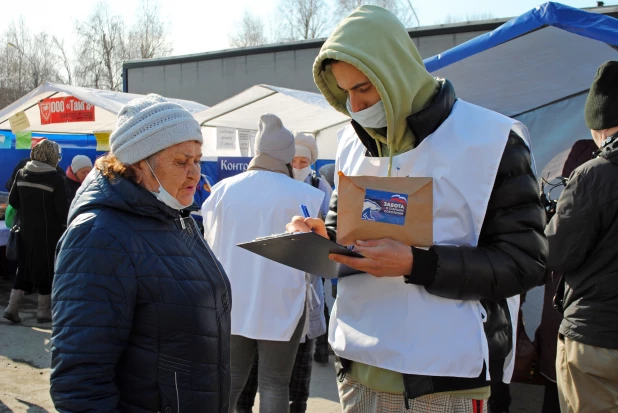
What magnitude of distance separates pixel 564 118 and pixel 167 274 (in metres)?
3.88

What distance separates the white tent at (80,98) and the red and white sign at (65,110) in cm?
14

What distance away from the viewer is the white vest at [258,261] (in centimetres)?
331

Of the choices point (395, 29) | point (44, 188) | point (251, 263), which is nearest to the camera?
point (395, 29)

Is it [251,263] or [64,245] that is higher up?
[64,245]

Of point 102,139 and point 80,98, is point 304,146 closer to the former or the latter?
point 102,139

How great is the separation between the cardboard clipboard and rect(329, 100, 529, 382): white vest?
0.58ft

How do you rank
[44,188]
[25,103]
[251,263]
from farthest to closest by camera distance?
[25,103], [44,188], [251,263]

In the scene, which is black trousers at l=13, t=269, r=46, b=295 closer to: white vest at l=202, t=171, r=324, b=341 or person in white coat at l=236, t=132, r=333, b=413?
person in white coat at l=236, t=132, r=333, b=413

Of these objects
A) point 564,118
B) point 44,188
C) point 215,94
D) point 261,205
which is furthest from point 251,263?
point 215,94

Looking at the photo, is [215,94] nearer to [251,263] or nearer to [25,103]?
[25,103]

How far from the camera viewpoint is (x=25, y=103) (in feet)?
39.4

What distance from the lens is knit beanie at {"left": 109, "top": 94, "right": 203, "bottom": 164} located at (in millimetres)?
1910

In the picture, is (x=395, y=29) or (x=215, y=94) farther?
(x=215, y=94)

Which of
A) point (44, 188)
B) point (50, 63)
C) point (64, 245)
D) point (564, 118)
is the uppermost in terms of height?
point (50, 63)
